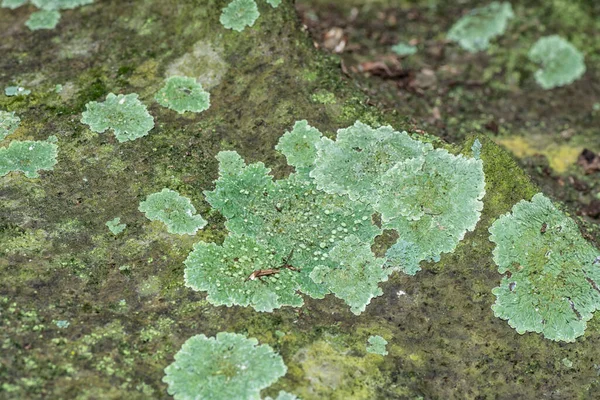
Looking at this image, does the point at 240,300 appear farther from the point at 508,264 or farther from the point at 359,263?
the point at 508,264

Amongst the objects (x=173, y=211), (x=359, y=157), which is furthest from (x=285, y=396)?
(x=359, y=157)

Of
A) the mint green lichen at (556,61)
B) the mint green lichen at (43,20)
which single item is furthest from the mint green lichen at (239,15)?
the mint green lichen at (556,61)

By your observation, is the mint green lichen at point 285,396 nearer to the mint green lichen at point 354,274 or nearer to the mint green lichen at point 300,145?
the mint green lichen at point 354,274

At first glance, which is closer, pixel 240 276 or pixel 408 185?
pixel 240 276

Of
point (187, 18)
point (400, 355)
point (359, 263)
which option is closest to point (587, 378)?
point (400, 355)

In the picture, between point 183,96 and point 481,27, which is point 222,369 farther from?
point 481,27
